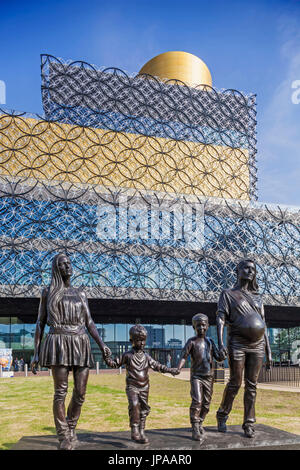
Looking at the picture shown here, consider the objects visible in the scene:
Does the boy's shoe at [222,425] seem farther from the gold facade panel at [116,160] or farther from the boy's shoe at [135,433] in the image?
the gold facade panel at [116,160]

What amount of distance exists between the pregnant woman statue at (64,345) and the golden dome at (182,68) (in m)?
50.1

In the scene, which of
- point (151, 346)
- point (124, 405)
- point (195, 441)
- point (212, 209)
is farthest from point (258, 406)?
point (151, 346)

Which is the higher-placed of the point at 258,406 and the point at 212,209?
the point at 212,209

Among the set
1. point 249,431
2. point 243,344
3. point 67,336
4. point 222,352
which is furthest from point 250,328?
point 67,336

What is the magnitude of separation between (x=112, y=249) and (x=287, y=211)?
15.3 m

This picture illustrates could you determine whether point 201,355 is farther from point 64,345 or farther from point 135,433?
point 64,345

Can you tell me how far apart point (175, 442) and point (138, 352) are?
4.35 feet

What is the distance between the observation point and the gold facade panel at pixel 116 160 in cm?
3650

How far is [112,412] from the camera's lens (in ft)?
35.9

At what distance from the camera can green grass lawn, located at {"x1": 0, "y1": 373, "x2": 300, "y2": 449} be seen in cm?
905

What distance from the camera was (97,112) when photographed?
130 feet

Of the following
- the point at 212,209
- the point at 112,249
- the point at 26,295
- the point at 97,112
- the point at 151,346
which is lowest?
the point at 151,346
